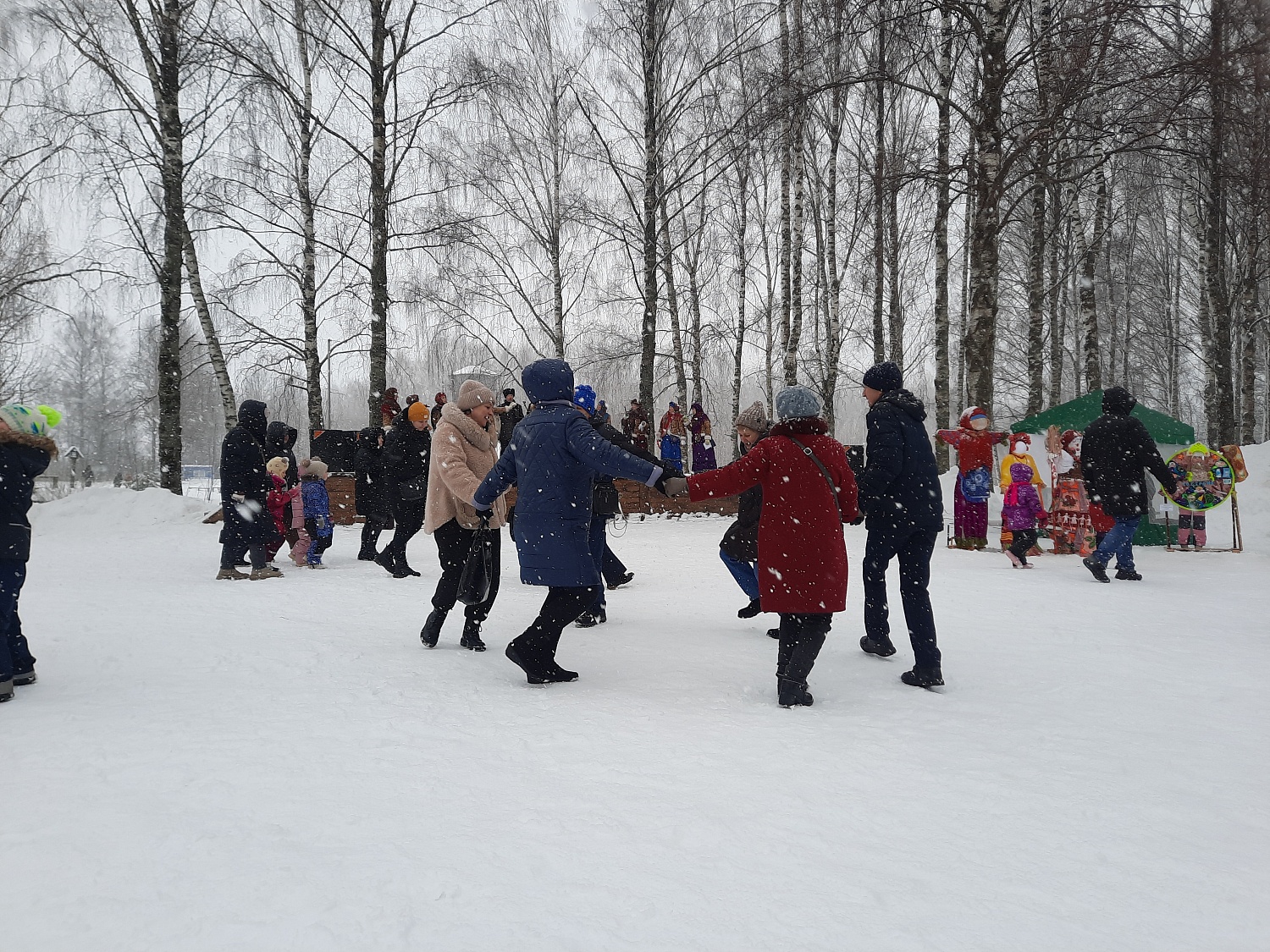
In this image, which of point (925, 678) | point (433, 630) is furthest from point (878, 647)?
point (433, 630)

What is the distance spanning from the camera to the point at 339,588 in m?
8.33

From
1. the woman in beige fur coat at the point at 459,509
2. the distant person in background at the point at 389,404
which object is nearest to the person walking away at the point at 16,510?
the woman in beige fur coat at the point at 459,509

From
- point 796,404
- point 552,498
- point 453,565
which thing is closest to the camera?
point 796,404

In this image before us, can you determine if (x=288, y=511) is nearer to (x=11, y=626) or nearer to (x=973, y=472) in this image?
(x=11, y=626)

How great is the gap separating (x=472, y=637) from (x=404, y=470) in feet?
13.1

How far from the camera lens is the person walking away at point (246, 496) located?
29.2 ft

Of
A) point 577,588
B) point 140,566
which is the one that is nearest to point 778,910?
point 577,588

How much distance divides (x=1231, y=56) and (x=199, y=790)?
1313 cm

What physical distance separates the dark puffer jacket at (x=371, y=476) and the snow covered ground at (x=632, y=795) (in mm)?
4318

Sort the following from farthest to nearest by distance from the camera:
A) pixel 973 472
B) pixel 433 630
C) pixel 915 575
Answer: pixel 973 472 → pixel 433 630 → pixel 915 575

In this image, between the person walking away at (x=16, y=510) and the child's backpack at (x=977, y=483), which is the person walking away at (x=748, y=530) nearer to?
the person walking away at (x=16, y=510)

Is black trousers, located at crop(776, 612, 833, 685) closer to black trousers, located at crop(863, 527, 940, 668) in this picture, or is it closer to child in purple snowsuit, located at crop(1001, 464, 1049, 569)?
black trousers, located at crop(863, 527, 940, 668)

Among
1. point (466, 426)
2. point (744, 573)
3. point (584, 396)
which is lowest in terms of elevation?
point (744, 573)

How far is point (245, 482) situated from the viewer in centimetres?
893
